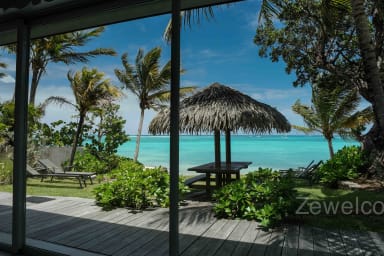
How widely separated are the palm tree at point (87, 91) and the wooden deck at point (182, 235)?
620 centimetres

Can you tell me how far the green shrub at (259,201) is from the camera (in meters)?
3.95

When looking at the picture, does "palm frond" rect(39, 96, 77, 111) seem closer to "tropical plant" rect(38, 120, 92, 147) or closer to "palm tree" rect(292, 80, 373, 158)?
A: "tropical plant" rect(38, 120, 92, 147)

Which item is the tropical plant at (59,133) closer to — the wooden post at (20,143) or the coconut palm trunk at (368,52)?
the wooden post at (20,143)

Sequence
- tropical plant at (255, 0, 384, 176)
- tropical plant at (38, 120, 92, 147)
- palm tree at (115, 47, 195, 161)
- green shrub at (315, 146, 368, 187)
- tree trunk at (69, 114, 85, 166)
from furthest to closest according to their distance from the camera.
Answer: palm tree at (115, 47, 195, 161) < tropical plant at (38, 120, 92, 147) < tree trunk at (69, 114, 85, 166) < green shrub at (315, 146, 368, 187) < tropical plant at (255, 0, 384, 176)

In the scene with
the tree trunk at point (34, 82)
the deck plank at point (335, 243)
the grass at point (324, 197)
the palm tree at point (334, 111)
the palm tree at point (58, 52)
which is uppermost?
the palm tree at point (58, 52)

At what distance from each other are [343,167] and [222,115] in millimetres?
4144

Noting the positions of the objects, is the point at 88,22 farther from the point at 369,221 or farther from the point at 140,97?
the point at 140,97

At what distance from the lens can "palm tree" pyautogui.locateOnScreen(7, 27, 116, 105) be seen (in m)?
11.4

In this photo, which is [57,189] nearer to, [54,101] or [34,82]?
[54,101]

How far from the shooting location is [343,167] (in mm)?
7754

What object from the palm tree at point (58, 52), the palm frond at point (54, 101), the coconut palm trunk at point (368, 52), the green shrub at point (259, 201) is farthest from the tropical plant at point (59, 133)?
the coconut palm trunk at point (368, 52)

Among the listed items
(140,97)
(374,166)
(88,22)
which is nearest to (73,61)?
(140,97)

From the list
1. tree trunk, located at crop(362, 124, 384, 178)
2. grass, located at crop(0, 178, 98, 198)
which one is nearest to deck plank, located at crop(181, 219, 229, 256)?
grass, located at crop(0, 178, 98, 198)

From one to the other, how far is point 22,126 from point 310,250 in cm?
299
